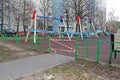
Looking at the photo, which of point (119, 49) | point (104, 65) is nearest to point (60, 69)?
point (104, 65)

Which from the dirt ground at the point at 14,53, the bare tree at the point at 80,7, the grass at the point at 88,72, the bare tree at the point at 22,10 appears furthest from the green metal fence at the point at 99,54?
the bare tree at the point at 22,10

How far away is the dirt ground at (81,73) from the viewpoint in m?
6.94

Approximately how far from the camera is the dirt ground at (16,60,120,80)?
6.94 m

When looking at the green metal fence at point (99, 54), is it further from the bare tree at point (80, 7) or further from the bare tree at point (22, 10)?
the bare tree at point (22, 10)

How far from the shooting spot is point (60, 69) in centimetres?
805

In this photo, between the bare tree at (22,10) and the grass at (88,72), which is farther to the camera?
→ the bare tree at (22,10)

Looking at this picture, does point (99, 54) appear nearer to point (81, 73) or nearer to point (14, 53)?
point (81, 73)

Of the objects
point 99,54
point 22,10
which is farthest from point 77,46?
point 22,10

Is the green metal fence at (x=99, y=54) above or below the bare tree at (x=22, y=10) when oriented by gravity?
below

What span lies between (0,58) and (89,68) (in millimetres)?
4608

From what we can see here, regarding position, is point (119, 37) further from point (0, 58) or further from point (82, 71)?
point (0, 58)

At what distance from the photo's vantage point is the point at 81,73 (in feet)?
25.0

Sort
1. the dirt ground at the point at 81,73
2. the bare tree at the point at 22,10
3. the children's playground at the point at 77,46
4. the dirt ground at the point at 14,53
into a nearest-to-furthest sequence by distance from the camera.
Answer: the dirt ground at the point at 81,73 → the children's playground at the point at 77,46 → the dirt ground at the point at 14,53 → the bare tree at the point at 22,10

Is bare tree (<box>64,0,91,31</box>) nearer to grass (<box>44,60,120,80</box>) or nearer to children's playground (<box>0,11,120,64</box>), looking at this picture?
children's playground (<box>0,11,120,64</box>)
